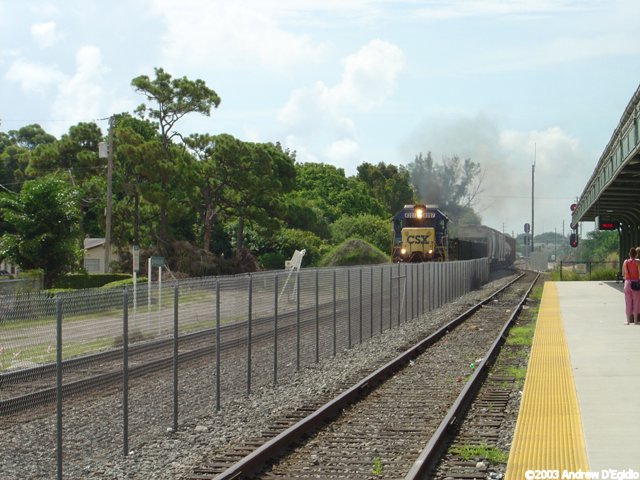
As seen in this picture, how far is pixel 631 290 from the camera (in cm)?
2356

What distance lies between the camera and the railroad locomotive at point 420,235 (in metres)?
42.2

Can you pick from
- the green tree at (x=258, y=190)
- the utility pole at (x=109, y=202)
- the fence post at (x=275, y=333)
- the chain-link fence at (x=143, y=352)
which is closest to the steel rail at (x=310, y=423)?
the fence post at (x=275, y=333)

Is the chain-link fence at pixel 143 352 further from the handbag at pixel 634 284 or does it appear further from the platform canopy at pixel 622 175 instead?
the handbag at pixel 634 284

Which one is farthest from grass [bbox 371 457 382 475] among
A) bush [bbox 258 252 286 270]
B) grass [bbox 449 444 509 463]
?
bush [bbox 258 252 286 270]

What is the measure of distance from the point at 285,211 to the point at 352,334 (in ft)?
99.9

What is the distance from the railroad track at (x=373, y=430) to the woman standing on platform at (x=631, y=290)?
671cm

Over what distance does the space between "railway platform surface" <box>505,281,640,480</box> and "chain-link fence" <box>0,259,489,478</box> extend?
4.07 m

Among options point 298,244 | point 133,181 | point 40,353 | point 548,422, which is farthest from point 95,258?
point 40,353

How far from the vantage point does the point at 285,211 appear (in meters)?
51.2

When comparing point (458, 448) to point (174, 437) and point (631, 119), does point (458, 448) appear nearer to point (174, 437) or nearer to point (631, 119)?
point (174, 437)

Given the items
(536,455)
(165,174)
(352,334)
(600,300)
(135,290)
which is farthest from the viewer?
(165,174)

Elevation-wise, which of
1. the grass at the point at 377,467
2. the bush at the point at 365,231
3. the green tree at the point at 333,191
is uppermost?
the green tree at the point at 333,191

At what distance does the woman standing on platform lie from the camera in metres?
23.0

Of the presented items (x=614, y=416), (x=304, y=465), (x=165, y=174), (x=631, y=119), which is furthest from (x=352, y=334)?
(x=165, y=174)
